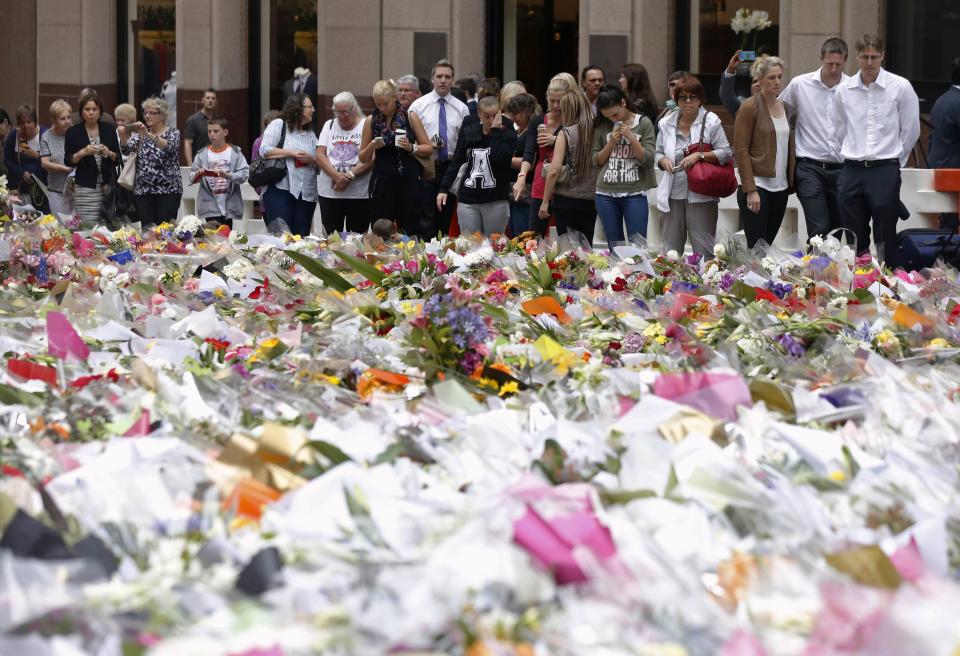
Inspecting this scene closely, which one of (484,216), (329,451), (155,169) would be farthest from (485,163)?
(329,451)

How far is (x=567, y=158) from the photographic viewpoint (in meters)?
10.1

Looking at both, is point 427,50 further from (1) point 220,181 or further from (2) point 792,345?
(2) point 792,345

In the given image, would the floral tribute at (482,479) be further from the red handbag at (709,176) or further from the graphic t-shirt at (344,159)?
the graphic t-shirt at (344,159)

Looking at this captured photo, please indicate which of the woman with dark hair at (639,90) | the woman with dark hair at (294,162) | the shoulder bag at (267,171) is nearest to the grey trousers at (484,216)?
the woman with dark hair at (639,90)

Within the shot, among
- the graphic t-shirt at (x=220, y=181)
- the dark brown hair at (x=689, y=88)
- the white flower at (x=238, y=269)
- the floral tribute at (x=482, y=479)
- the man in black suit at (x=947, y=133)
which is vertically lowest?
the floral tribute at (x=482, y=479)

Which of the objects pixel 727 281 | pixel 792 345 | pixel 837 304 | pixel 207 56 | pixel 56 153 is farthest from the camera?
pixel 207 56

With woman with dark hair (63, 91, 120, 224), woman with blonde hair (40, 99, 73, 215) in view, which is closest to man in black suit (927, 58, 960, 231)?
woman with dark hair (63, 91, 120, 224)

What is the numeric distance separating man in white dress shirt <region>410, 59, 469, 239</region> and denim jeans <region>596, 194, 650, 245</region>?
1.99 metres

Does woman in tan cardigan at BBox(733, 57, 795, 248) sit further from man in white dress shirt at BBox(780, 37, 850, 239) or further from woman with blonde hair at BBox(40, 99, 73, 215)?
woman with blonde hair at BBox(40, 99, 73, 215)

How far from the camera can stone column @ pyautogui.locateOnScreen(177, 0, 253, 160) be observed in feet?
62.5

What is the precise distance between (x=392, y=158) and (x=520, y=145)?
86 centimetres

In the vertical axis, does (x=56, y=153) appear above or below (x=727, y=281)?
above

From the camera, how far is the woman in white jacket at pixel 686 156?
32.6ft

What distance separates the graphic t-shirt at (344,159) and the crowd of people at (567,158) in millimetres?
10
